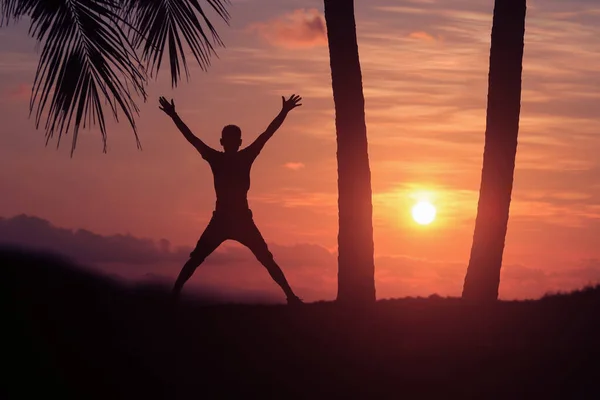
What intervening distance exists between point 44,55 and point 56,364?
4913 millimetres

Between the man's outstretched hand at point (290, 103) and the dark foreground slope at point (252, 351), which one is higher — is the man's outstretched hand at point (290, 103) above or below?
above

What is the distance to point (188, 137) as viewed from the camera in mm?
12891

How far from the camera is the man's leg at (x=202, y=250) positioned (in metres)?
12.7

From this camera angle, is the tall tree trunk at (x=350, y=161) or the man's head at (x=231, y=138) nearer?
the man's head at (x=231, y=138)

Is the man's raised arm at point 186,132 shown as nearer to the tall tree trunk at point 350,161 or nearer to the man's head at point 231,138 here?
the man's head at point 231,138

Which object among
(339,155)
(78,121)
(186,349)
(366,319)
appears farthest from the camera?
(339,155)

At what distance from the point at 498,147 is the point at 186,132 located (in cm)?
481

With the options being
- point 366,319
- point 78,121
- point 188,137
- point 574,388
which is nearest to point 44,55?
point 78,121

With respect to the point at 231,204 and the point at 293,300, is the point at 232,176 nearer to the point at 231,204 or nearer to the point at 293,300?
the point at 231,204

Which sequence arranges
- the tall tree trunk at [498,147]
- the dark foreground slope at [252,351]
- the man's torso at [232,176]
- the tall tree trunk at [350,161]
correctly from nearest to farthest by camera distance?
the dark foreground slope at [252,351]
the man's torso at [232,176]
the tall tree trunk at [350,161]
the tall tree trunk at [498,147]

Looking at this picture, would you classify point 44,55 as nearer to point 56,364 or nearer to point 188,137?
point 188,137

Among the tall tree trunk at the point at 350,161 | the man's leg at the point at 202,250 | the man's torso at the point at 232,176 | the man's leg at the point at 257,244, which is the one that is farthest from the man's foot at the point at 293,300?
the tall tree trunk at the point at 350,161

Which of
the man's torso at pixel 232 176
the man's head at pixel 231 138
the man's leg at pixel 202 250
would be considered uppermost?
the man's head at pixel 231 138

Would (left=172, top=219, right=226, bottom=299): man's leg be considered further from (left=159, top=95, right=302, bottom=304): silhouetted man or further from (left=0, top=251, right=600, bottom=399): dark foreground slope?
(left=0, top=251, right=600, bottom=399): dark foreground slope
